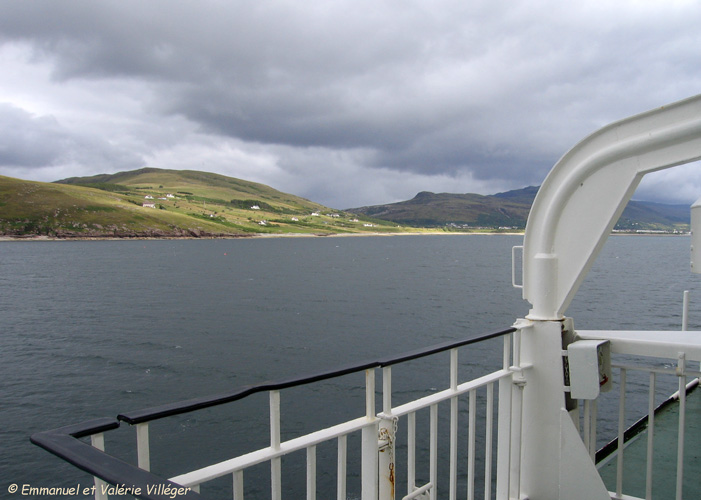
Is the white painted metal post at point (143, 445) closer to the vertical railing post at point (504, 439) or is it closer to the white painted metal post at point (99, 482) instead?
the white painted metal post at point (99, 482)

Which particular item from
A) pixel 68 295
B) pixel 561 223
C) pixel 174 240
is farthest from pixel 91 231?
pixel 561 223

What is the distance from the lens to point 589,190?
3654mm

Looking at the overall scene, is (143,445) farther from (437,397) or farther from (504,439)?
(504,439)

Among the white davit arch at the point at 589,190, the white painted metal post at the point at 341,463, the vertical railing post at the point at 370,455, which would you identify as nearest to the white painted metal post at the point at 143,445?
the white painted metal post at the point at 341,463

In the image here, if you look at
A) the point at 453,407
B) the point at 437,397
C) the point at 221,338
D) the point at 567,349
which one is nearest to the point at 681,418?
the point at 567,349

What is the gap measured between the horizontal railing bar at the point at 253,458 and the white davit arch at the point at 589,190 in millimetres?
2048

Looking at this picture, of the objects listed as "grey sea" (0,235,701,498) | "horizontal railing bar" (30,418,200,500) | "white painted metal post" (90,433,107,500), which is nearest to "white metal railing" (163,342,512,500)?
"white painted metal post" (90,433,107,500)

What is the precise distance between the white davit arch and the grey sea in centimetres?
215

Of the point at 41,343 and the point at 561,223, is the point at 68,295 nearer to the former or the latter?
the point at 41,343

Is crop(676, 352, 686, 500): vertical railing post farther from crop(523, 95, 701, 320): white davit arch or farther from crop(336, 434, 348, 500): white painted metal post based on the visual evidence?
crop(336, 434, 348, 500): white painted metal post

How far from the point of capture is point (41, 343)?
25.9m

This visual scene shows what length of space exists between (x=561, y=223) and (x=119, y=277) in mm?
61926

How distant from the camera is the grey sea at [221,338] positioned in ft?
46.7

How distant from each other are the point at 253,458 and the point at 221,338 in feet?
86.8
